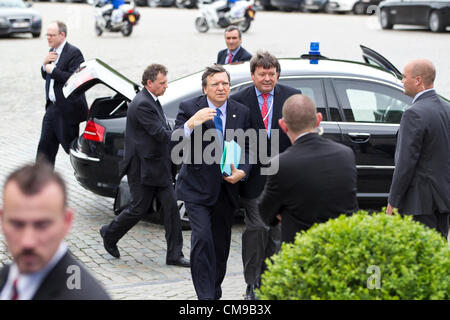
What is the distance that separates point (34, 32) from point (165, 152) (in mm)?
22596

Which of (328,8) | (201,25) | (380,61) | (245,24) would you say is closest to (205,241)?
(380,61)

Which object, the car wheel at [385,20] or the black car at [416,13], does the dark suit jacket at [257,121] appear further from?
the car wheel at [385,20]

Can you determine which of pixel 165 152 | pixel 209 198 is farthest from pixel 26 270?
pixel 165 152

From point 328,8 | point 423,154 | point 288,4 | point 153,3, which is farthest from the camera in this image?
point 153,3

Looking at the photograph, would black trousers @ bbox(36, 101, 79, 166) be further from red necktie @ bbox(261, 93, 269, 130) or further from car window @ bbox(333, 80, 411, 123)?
red necktie @ bbox(261, 93, 269, 130)

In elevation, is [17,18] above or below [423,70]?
below

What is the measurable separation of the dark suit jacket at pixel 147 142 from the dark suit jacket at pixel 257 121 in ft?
2.85

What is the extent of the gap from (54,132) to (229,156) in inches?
161

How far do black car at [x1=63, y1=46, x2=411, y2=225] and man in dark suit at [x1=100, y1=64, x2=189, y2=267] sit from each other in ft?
1.49

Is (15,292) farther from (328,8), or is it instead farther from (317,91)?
(328,8)

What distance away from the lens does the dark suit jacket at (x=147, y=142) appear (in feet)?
23.4

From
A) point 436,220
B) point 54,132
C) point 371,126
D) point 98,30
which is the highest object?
point 371,126

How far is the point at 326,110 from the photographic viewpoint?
26.8 feet

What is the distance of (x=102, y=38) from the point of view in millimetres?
28391
